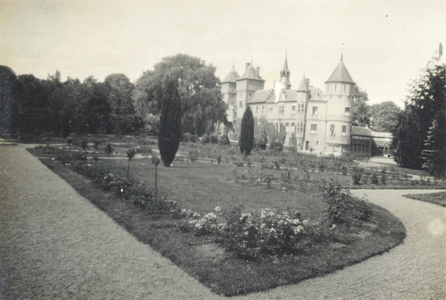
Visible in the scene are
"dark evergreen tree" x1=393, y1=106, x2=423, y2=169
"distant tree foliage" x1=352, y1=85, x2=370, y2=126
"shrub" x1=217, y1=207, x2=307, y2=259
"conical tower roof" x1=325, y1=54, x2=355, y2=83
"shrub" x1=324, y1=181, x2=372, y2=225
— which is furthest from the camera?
"distant tree foliage" x1=352, y1=85, x2=370, y2=126

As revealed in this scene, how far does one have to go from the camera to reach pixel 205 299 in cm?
477

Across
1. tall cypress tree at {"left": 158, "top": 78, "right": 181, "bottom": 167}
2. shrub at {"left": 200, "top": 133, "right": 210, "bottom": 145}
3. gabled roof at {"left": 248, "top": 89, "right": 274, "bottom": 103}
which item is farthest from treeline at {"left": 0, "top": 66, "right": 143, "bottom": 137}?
gabled roof at {"left": 248, "top": 89, "right": 274, "bottom": 103}

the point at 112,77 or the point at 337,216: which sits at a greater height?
the point at 112,77

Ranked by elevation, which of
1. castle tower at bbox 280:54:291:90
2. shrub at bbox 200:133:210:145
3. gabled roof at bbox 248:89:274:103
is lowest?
shrub at bbox 200:133:210:145

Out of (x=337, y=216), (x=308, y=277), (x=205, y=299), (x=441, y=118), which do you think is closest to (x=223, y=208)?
(x=337, y=216)

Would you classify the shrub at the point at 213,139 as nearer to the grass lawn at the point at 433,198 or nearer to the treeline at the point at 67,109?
the treeline at the point at 67,109

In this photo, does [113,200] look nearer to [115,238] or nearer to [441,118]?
[115,238]

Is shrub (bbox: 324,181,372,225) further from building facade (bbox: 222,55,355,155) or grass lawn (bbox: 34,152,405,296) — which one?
building facade (bbox: 222,55,355,155)

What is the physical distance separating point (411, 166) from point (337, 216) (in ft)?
82.9

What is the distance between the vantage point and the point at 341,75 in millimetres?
41844

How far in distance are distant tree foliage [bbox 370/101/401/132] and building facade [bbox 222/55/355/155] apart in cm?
1991

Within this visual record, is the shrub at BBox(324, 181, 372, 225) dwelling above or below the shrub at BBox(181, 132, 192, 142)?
below

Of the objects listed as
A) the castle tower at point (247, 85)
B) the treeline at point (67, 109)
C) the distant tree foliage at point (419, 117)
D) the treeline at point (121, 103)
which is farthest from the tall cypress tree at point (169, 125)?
the castle tower at point (247, 85)

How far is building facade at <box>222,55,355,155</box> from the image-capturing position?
4244cm
